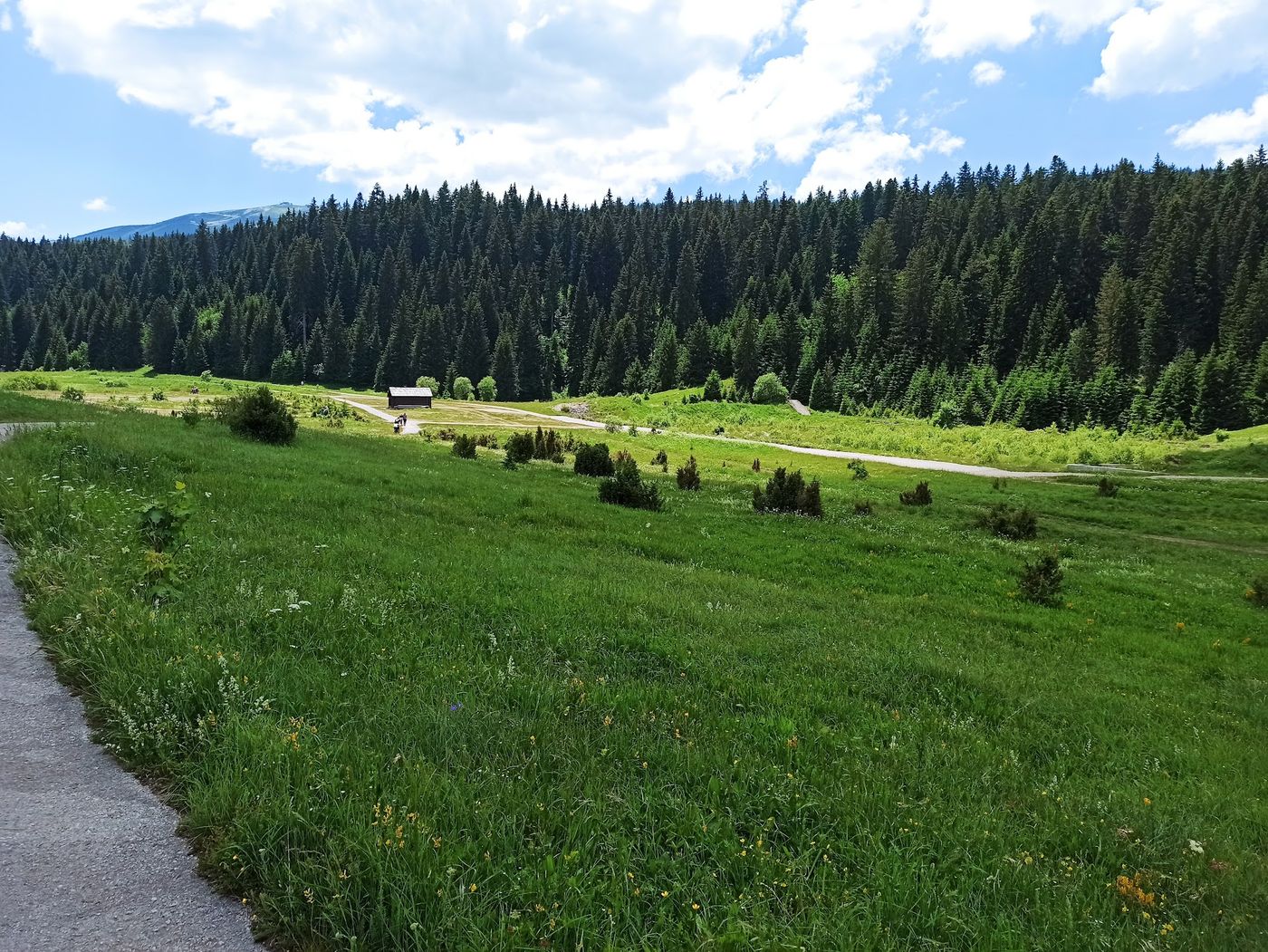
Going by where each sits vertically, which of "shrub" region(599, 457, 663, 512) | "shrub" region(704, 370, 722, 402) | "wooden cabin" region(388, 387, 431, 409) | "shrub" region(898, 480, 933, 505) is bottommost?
"shrub" region(898, 480, 933, 505)

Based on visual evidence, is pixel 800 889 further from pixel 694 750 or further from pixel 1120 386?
pixel 1120 386

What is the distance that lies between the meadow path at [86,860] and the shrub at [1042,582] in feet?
55.3

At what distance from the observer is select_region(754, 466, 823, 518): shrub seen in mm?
25859

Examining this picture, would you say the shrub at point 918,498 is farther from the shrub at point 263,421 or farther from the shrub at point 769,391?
the shrub at point 769,391

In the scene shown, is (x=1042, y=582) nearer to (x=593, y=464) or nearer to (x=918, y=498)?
(x=918, y=498)

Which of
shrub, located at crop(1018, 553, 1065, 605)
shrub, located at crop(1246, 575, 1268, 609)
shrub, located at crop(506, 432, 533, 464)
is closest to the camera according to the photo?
shrub, located at crop(1018, 553, 1065, 605)

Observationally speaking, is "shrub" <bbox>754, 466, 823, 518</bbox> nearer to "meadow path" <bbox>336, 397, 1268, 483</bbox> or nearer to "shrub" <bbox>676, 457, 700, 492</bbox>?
"shrub" <bbox>676, 457, 700, 492</bbox>

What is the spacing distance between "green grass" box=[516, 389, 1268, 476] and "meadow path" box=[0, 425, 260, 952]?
64.5 meters

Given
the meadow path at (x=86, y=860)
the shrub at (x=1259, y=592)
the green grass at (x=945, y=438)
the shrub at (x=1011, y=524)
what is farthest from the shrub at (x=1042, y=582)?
the green grass at (x=945, y=438)

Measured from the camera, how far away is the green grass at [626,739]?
388cm

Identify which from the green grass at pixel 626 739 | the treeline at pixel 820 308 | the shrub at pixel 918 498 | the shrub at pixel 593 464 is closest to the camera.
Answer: the green grass at pixel 626 739

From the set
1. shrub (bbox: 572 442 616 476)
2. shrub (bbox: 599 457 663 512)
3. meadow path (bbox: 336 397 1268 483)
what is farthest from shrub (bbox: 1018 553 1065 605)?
meadow path (bbox: 336 397 1268 483)

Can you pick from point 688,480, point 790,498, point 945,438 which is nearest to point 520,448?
point 688,480

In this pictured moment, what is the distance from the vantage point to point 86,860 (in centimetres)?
396
